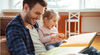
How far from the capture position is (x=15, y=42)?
2.83ft

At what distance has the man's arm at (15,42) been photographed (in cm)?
85

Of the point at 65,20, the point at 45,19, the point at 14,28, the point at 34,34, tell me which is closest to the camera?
the point at 14,28

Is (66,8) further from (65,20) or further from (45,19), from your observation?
(45,19)

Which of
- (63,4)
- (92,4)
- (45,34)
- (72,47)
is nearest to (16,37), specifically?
(72,47)

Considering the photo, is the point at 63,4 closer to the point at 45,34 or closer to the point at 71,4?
the point at 71,4

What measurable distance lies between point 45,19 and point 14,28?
798 millimetres

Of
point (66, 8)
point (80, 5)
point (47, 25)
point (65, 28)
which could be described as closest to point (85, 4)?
point (80, 5)

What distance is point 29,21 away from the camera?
3.29 feet

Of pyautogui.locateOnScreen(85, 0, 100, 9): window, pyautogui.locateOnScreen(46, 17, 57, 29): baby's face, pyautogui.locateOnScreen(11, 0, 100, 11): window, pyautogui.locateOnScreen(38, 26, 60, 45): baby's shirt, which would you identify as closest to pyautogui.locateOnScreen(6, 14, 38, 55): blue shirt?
pyautogui.locateOnScreen(38, 26, 60, 45): baby's shirt

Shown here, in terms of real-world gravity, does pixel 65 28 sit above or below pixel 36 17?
below

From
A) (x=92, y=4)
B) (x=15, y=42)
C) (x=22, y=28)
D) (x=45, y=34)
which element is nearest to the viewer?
(x=15, y=42)

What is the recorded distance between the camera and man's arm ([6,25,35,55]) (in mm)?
846

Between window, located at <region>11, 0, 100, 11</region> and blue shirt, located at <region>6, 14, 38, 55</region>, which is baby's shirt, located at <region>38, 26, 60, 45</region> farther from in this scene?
window, located at <region>11, 0, 100, 11</region>

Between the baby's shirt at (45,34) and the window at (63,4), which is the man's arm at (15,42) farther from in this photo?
the window at (63,4)
